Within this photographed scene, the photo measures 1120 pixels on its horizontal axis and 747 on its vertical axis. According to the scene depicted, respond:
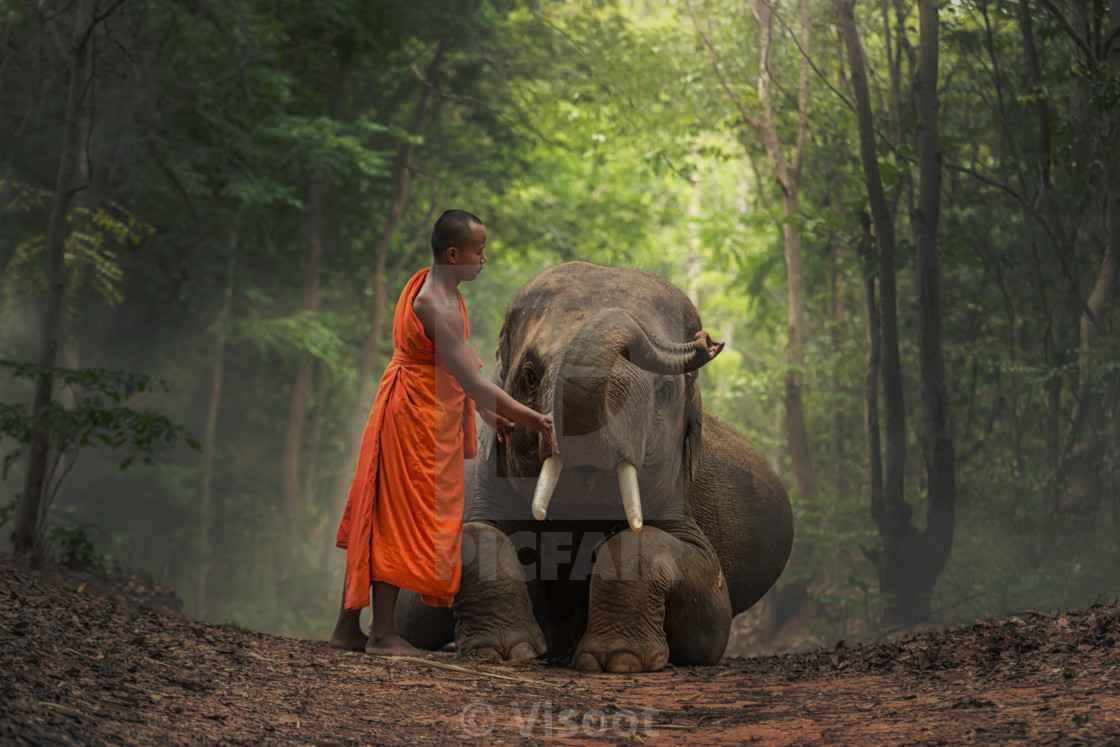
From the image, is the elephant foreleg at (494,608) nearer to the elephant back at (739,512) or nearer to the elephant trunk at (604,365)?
the elephant trunk at (604,365)

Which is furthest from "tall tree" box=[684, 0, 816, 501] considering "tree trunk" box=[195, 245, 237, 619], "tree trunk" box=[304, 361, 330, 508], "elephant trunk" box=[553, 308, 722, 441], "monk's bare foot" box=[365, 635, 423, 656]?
"tree trunk" box=[304, 361, 330, 508]

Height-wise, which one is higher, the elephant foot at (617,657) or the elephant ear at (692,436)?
the elephant ear at (692,436)

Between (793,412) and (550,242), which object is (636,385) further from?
(550,242)

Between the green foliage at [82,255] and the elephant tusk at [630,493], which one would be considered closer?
the elephant tusk at [630,493]

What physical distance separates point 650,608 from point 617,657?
0.99ft

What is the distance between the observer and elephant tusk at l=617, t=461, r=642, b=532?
4.18 m

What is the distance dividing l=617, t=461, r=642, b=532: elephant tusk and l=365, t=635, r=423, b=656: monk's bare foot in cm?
109

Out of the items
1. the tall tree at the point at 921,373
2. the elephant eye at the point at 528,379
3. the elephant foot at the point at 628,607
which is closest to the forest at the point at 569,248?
the tall tree at the point at 921,373

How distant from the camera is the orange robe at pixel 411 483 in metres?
4.25

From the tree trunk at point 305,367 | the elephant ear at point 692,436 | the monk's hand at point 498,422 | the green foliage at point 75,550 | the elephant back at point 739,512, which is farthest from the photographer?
the tree trunk at point 305,367

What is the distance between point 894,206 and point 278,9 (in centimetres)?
909

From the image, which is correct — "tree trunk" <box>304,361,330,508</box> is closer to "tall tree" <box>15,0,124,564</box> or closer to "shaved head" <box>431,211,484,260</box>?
"tall tree" <box>15,0,124,564</box>

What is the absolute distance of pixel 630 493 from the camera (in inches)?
168

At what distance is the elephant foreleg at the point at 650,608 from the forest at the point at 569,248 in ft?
6.61
